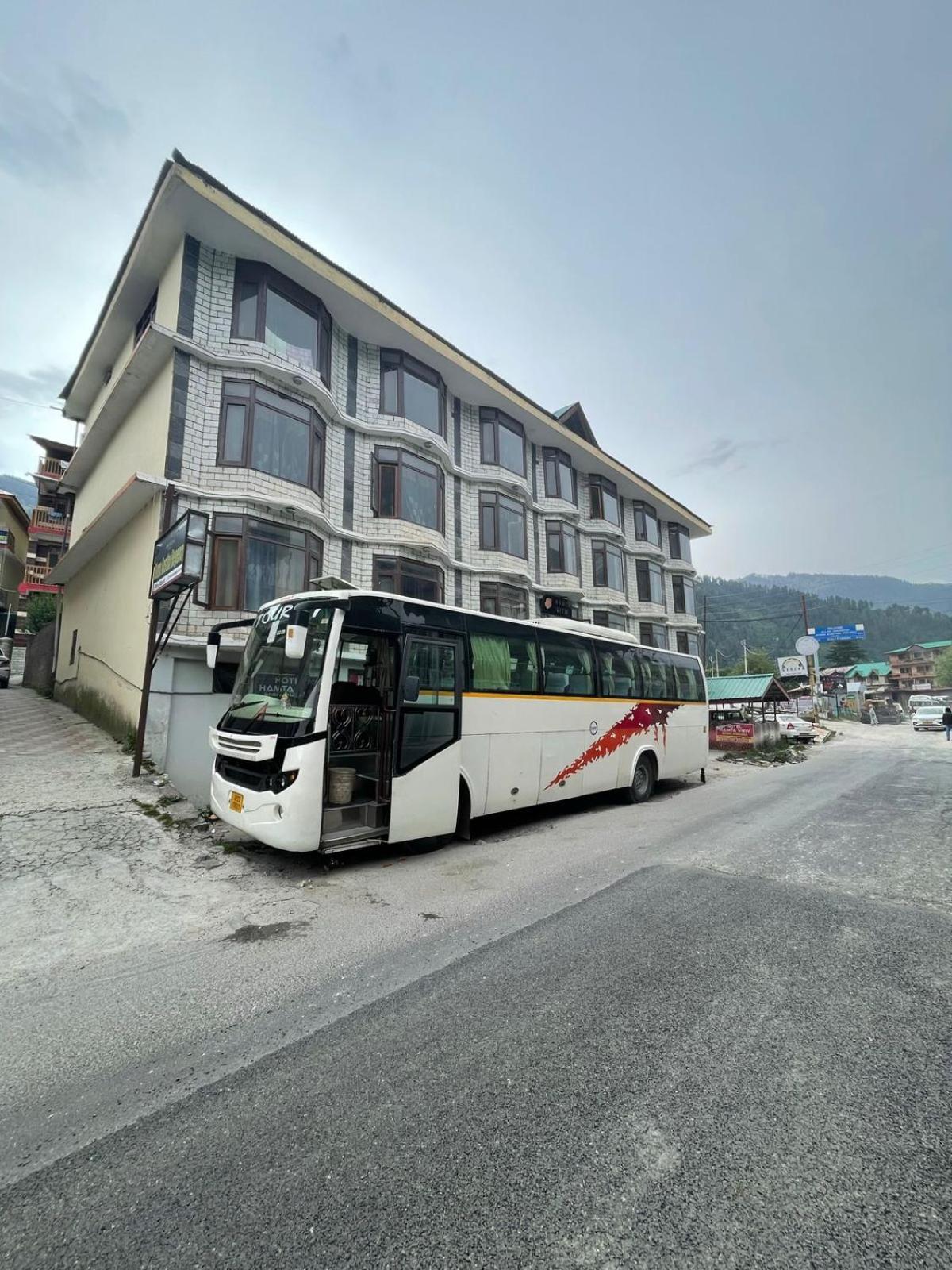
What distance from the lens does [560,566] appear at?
23828mm

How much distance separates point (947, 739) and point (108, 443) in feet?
130

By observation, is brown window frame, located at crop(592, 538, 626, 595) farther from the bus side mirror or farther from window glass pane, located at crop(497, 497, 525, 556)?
the bus side mirror

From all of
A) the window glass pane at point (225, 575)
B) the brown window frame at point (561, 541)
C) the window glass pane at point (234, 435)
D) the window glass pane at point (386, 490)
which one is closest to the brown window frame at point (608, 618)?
the brown window frame at point (561, 541)

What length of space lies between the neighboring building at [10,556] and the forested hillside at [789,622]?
90397 mm

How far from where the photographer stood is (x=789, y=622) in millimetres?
120438

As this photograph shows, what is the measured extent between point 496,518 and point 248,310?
10.3 metres

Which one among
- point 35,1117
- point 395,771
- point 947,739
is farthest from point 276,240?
point 947,739

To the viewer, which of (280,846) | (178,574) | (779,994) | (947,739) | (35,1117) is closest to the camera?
(35,1117)

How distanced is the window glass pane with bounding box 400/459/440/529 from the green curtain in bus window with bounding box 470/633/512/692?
1000 centimetres

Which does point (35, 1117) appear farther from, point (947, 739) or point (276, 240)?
point (947, 739)

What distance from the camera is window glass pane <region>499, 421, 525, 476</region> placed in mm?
21734

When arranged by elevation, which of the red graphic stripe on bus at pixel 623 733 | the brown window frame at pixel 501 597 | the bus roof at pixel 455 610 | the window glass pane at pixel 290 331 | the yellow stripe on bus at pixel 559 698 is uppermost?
the window glass pane at pixel 290 331

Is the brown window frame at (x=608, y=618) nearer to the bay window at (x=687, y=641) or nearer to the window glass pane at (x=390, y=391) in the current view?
the bay window at (x=687, y=641)

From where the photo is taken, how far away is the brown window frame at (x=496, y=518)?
2048 centimetres
